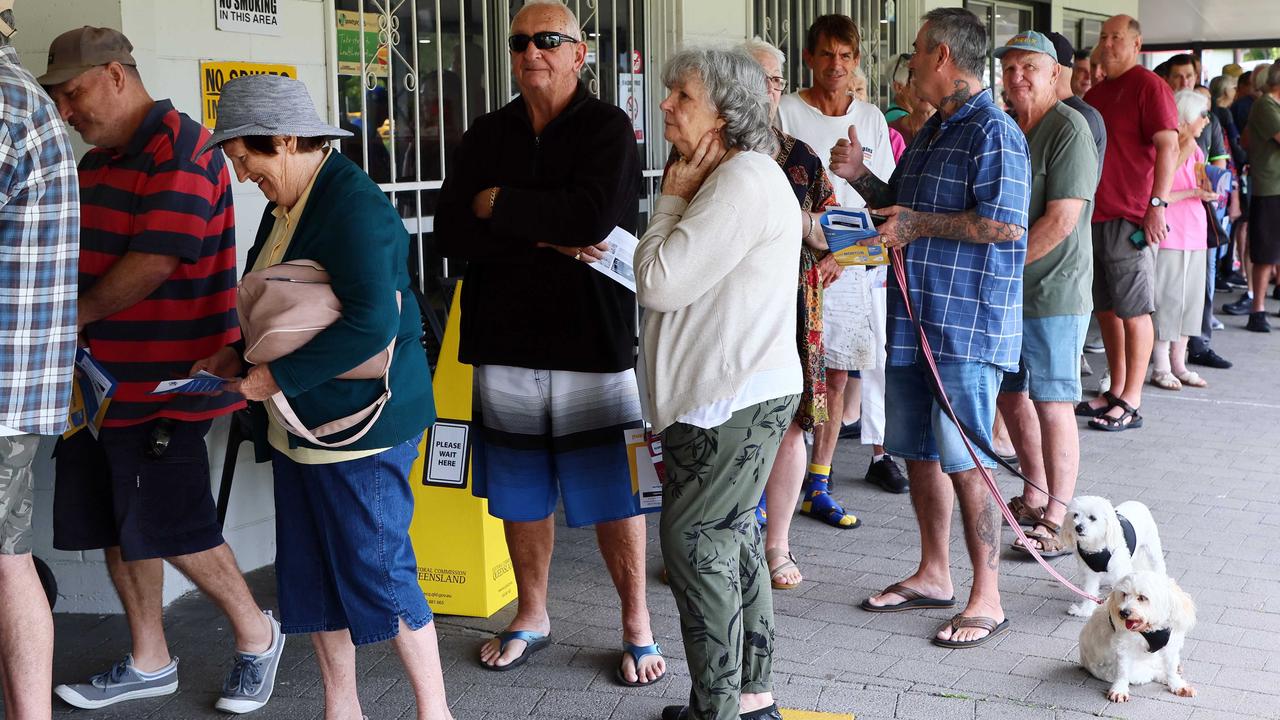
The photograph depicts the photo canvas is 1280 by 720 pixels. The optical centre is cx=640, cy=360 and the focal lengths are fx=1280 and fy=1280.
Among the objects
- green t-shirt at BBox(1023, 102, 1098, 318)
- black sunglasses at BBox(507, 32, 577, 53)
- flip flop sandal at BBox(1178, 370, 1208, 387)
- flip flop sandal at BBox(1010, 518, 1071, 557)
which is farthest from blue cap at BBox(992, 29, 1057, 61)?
flip flop sandal at BBox(1178, 370, 1208, 387)

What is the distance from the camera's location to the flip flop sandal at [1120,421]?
7.45 m

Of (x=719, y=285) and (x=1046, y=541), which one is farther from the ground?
(x=719, y=285)

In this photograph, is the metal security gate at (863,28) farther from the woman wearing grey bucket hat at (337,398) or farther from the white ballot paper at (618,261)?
the woman wearing grey bucket hat at (337,398)

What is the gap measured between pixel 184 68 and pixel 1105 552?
357cm

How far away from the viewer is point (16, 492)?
3148mm

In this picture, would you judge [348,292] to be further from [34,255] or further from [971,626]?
[971,626]

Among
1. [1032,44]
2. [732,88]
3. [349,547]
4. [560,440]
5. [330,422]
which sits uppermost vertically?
[1032,44]

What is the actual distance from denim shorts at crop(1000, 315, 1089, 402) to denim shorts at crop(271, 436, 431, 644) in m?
2.89

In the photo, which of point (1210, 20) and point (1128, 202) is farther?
point (1210, 20)

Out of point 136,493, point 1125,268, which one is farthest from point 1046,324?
point 136,493

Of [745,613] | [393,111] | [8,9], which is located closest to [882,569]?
[745,613]

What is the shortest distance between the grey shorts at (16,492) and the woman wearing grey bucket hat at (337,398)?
447 millimetres

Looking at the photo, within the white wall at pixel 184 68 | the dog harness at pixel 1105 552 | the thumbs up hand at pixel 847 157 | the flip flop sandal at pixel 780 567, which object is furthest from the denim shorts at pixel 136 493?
the dog harness at pixel 1105 552

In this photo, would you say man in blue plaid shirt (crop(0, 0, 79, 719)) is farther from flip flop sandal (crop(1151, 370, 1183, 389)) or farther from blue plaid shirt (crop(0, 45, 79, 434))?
flip flop sandal (crop(1151, 370, 1183, 389))
